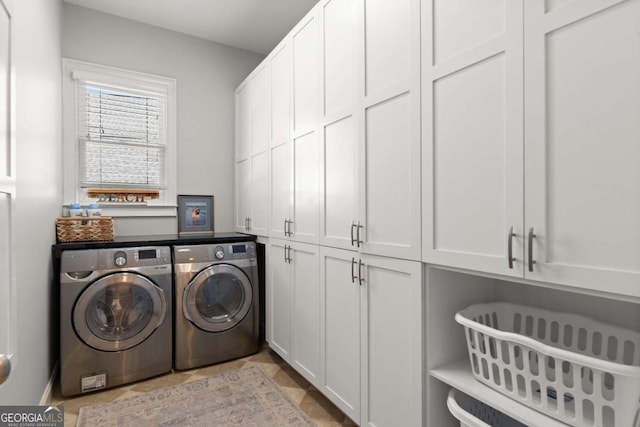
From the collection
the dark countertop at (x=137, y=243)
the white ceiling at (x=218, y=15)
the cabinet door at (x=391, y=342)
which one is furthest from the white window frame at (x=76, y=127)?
the cabinet door at (x=391, y=342)

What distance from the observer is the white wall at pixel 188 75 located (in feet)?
9.61

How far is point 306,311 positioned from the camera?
2.25m

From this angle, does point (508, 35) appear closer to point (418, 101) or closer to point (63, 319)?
point (418, 101)

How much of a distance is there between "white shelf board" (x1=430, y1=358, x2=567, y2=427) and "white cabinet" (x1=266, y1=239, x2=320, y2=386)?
35.7 inches

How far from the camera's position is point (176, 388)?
2346 mm

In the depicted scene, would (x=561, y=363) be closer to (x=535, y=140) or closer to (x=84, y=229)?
(x=535, y=140)

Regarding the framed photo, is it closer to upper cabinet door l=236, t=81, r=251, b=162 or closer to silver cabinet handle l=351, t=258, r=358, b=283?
upper cabinet door l=236, t=81, r=251, b=162

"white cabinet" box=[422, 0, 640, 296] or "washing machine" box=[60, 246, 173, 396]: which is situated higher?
"white cabinet" box=[422, 0, 640, 296]

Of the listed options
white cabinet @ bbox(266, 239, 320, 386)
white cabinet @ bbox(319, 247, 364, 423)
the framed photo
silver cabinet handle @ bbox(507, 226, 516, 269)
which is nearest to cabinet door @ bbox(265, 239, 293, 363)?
white cabinet @ bbox(266, 239, 320, 386)

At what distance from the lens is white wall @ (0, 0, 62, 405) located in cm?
150

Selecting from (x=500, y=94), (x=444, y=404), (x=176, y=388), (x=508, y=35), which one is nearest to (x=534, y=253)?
(x=500, y=94)

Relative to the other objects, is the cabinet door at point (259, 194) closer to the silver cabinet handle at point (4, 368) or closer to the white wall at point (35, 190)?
the white wall at point (35, 190)

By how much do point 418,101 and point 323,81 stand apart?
0.81 m

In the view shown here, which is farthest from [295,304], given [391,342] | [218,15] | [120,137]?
[218,15]
